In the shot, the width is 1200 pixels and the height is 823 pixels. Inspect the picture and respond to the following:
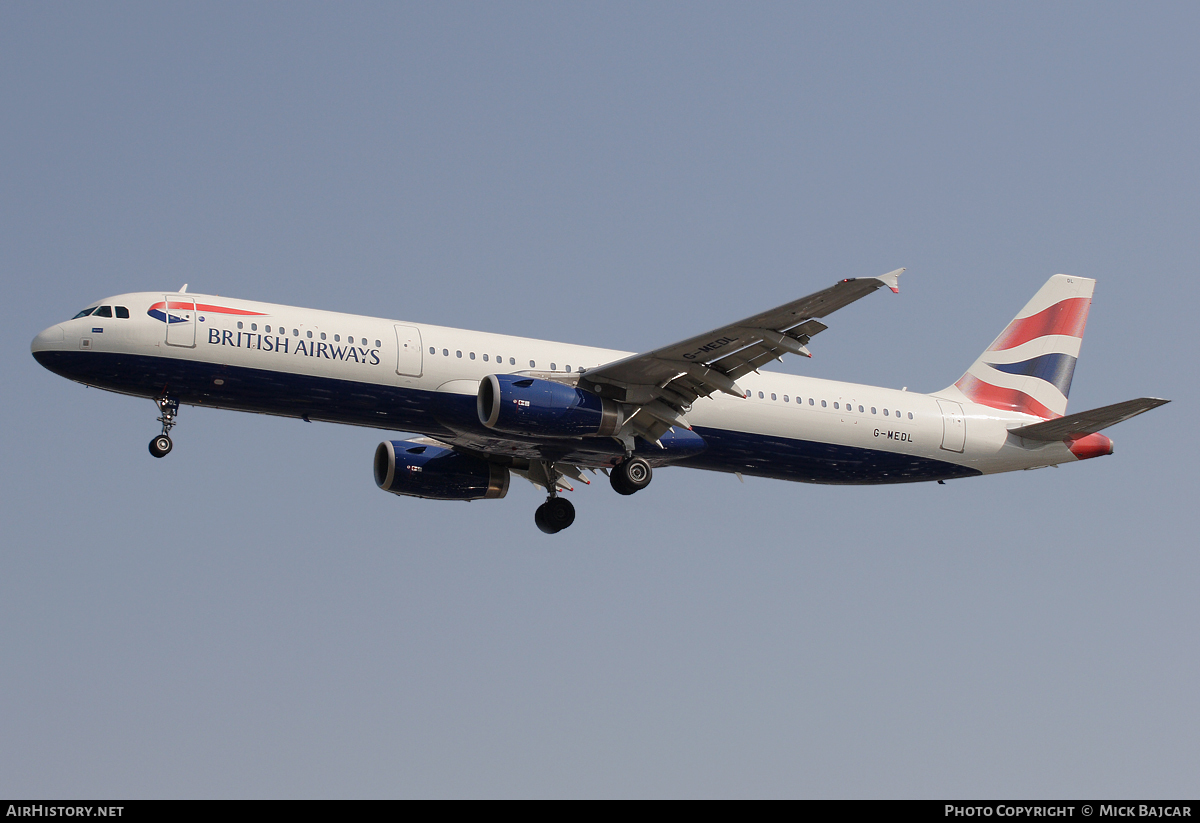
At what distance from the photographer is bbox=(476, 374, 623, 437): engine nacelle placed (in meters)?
30.9

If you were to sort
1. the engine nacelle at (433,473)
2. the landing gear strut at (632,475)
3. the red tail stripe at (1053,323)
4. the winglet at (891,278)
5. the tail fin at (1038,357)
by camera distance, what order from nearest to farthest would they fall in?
the winglet at (891,278), the landing gear strut at (632,475), the engine nacelle at (433,473), the tail fin at (1038,357), the red tail stripe at (1053,323)

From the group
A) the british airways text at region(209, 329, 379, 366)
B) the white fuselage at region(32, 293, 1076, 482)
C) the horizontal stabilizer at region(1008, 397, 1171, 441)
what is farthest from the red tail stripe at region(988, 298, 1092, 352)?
the british airways text at region(209, 329, 379, 366)

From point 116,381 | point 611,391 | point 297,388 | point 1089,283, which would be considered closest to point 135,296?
point 116,381

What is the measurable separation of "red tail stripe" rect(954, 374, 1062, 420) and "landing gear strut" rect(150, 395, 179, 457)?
22.3 metres

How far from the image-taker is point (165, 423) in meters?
31.1

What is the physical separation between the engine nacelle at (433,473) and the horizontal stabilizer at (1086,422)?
1503 centimetres

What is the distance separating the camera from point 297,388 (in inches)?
1222

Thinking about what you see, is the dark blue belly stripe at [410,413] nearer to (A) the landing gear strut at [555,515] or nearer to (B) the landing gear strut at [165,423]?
(B) the landing gear strut at [165,423]

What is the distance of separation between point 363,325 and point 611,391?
627 cm

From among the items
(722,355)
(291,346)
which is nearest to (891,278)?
(722,355)

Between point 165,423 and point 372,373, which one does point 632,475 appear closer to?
point 372,373

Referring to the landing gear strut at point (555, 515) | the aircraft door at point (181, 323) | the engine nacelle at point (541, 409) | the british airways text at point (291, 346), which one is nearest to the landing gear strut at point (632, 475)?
the engine nacelle at point (541, 409)

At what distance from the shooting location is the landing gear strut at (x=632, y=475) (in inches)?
1334

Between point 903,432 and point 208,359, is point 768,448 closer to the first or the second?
point 903,432
